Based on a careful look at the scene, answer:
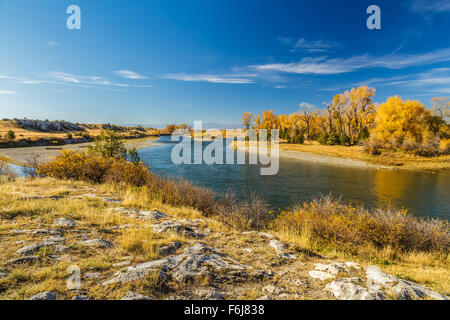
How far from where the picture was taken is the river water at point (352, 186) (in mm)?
15961

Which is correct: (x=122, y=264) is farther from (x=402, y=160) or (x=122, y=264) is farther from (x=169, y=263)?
(x=402, y=160)

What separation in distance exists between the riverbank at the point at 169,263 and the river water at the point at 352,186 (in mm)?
9502

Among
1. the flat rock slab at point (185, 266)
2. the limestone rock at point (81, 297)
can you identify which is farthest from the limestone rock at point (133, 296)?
the limestone rock at point (81, 297)

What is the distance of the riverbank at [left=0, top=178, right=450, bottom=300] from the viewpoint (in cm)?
324

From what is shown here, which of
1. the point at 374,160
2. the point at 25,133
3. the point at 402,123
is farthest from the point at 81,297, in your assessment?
the point at 25,133

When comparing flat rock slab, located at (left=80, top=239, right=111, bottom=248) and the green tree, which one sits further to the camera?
the green tree

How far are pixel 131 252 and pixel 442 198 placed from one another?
23.5 metres

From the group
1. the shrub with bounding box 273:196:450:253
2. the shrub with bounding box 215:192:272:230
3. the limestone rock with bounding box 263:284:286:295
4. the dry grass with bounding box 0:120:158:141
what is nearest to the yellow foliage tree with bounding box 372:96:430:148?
the shrub with bounding box 273:196:450:253

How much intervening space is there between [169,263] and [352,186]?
2198 centimetres

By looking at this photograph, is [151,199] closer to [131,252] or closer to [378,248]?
[131,252]

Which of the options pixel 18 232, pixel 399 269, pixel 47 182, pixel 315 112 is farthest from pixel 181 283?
pixel 315 112

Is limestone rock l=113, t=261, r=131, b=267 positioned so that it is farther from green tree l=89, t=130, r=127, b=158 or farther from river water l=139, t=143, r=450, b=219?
green tree l=89, t=130, r=127, b=158

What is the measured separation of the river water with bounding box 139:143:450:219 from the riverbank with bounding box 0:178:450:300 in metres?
9.50

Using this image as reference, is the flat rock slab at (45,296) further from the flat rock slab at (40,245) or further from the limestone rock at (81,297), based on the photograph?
the flat rock slab at (40,245)
